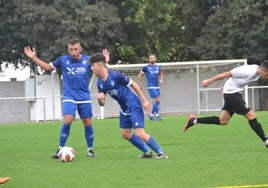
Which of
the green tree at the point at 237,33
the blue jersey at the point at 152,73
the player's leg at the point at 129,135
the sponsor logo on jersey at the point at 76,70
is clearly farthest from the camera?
the green tree at the point at 237,33

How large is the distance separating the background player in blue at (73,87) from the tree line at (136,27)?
67.2 feet

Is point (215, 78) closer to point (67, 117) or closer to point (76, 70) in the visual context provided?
point (76, 70)

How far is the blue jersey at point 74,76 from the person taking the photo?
11.1 m

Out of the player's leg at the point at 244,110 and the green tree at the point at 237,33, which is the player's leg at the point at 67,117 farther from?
the green tree at the point at 237,33

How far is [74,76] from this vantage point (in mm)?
11188

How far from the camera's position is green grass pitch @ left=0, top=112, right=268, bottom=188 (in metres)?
7.80

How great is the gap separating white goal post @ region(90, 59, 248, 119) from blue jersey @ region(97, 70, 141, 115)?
1858 cm

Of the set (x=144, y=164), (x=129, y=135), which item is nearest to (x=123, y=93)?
(x=129, y=135)

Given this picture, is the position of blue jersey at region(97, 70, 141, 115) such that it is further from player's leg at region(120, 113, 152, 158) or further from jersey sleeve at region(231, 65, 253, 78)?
jersey sleeve at region(231, 65, 253, 78)

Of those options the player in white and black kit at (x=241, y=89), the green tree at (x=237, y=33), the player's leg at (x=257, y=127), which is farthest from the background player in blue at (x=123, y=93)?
the green tree at (x=237, y=33)

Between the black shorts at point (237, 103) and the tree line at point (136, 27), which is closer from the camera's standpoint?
the black shorts at point (237, 103)

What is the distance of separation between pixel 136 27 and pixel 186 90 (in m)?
5.25

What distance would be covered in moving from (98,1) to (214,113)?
9371 millimetres

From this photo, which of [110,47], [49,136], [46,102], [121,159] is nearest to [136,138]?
[121,159]
